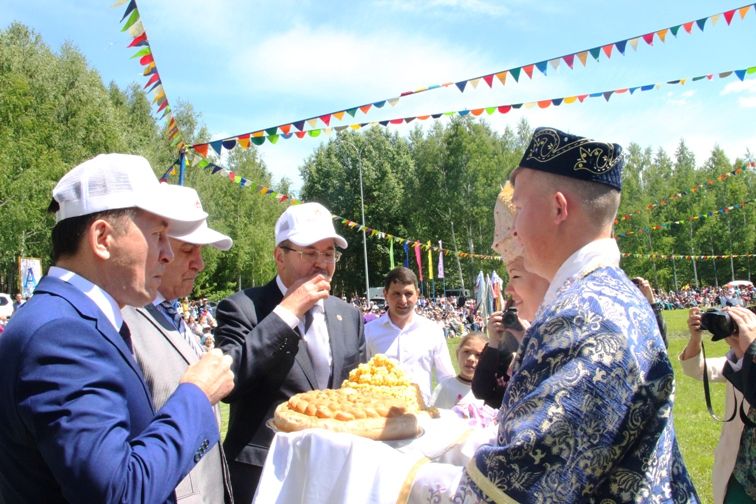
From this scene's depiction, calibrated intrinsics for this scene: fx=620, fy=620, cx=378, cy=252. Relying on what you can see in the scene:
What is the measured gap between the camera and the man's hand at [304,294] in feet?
9.68

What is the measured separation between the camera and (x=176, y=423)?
1716mm

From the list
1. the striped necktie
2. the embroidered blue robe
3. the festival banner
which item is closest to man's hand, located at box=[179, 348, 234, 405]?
the embroidered blue robe

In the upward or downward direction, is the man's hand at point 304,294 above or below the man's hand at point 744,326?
above

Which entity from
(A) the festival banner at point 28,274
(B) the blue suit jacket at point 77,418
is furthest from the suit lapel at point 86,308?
(A) the festival banner at point 28,274

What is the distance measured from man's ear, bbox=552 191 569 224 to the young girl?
11.2 feet

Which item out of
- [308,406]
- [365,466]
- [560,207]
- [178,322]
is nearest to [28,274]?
[178,322]

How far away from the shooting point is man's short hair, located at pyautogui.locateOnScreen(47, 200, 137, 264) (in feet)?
5.92

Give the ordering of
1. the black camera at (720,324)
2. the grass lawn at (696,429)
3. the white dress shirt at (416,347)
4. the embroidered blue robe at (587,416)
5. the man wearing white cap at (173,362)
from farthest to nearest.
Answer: the grass lawn at (696,429) < the white dress shirt at (416,347) < the black camera at (720,324) < the man wearing white cap at (173,362) < the embroidered blue robe at (587,416)

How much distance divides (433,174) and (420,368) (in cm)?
4119

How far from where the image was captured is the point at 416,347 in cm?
569

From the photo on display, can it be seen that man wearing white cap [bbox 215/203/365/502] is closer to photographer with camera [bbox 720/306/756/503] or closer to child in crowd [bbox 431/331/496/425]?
child in crowd [bbox 431/331/496/425]

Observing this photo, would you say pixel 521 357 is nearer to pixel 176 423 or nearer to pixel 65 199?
pixel 176 423

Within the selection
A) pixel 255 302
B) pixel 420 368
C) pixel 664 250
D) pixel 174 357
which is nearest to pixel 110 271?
pixel 174 357

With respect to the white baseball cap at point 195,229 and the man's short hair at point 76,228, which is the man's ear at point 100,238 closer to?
the man's short hair at point 76,228
